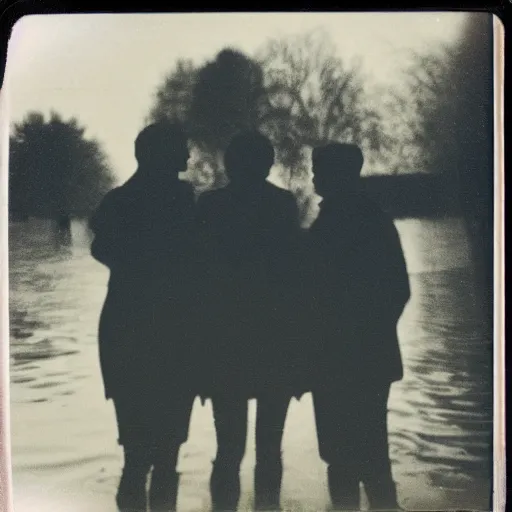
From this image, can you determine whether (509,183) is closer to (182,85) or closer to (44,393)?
(182,85)

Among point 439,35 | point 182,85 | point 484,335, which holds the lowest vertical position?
point 484,335

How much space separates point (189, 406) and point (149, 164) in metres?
0.59

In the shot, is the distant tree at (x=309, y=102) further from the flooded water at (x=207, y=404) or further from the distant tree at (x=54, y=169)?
the distant tree at (x=54, y=169)

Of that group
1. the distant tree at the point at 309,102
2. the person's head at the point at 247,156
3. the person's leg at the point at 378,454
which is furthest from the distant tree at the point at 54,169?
the person's leg at the point at 378,454

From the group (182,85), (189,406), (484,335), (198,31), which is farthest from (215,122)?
(484,335)

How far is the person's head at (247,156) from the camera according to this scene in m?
1.45

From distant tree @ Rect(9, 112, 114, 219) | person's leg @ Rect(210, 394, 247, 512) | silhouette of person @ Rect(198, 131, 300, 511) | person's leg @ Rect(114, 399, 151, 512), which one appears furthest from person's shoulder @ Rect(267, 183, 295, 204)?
person's leg @ Rect(114, 399, 151, 512)

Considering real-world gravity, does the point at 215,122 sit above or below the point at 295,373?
above

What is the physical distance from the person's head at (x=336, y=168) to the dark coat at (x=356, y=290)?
32 millimetres

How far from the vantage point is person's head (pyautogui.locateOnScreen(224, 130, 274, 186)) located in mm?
1446

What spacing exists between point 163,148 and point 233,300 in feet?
1.32

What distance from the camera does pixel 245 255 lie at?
1.45 metres

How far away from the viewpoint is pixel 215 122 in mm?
1442

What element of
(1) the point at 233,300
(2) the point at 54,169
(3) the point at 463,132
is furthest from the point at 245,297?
(3) the point at 463,132
